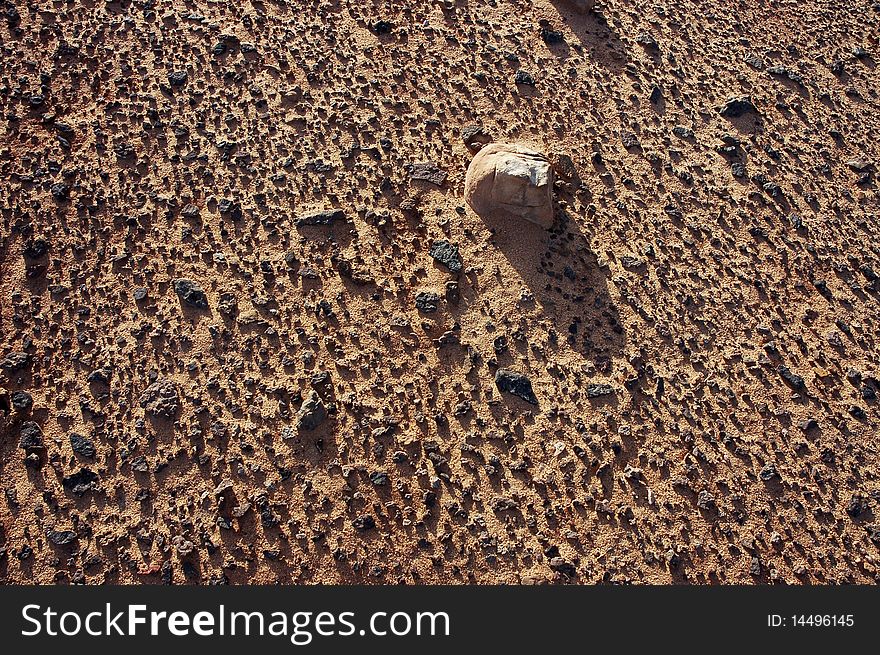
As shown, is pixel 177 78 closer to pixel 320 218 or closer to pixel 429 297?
pixel 320 218

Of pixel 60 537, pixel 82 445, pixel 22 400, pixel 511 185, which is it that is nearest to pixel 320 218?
pixel 511 185

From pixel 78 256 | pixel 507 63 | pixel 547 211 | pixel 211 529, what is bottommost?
pixel 211 529

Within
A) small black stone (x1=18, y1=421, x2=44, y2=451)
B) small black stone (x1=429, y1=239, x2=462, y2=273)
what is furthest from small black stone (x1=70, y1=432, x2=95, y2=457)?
small black stone (x1=429, y1=239, x2=462, y2=273)

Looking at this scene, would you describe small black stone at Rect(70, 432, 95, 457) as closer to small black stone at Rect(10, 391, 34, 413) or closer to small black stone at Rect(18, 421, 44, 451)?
small black stone at Rect(18, 421, 44, 451)

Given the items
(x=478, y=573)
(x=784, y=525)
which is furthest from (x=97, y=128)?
(x=784, y=525)

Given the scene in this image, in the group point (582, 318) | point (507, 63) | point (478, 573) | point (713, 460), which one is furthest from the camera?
point (507, 63)

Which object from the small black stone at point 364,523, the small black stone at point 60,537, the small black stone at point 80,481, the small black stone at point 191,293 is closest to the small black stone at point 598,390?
the small black stone at point 364,523

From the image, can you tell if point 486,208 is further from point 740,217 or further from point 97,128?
point 97,128
